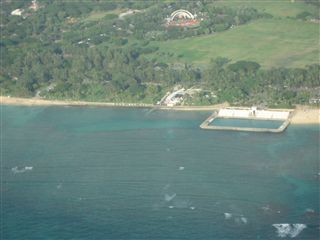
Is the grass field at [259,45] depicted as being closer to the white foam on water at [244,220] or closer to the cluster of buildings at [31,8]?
the cluster of buildings at [31,8]

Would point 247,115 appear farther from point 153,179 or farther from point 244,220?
point 244,220

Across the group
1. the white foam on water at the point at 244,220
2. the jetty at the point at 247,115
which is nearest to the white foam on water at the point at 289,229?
the white foam on water at the point at 244,220

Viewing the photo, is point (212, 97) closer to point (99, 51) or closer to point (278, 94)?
point (278, 94)

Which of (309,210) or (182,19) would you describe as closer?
(309,210)

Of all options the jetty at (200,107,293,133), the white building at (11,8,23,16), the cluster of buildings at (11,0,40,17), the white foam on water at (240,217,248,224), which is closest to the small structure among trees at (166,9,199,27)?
the cluster of buildings at (11,0,40,17)

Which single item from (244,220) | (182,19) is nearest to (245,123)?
(244,220)

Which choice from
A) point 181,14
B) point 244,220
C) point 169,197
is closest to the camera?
point 244,220

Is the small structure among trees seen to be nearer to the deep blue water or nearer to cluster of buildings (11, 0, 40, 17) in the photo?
cluster of buildings (11, 0, 40, 17)
